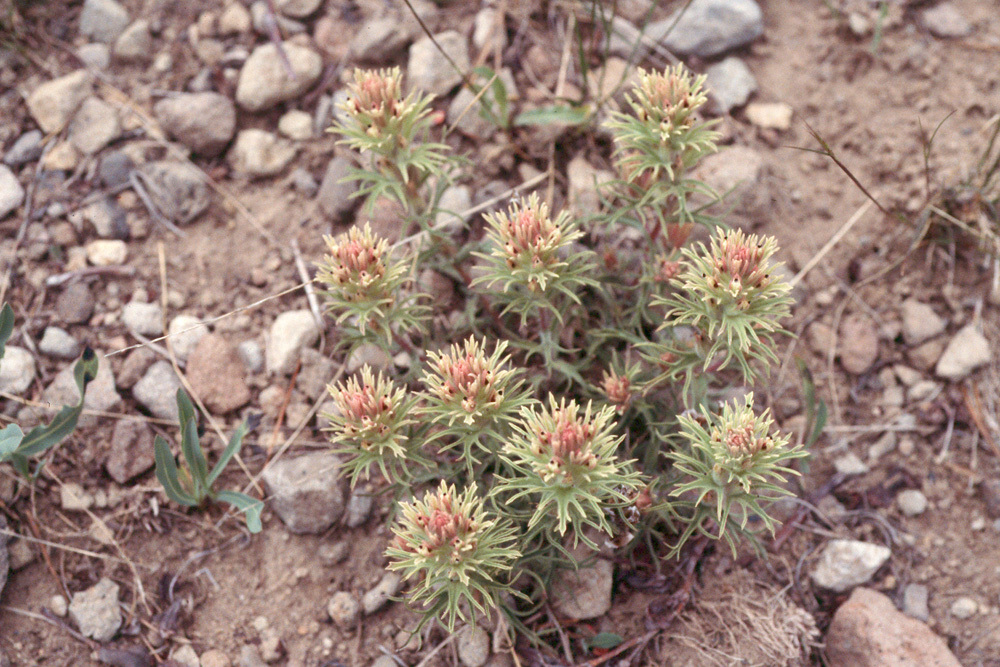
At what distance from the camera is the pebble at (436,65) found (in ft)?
14.6

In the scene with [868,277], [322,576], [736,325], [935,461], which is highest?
[736,325]

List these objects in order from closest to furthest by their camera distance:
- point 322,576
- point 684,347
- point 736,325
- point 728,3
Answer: point 736,325
point 684,347
point 322,576
point 728,3

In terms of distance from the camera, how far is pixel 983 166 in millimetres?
4246

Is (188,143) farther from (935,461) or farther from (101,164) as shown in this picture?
(935,461)

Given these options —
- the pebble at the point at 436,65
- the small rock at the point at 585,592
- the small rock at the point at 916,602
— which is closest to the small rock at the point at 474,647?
the small rock at the point at 585,592

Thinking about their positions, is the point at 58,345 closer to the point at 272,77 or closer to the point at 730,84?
the point at 272,77

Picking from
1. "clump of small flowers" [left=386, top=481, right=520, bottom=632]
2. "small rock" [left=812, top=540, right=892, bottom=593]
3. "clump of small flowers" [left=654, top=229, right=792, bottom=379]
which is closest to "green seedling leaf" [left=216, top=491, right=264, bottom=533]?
"clump of small flowers" [left=386, top=481, right=520, bottom=632]

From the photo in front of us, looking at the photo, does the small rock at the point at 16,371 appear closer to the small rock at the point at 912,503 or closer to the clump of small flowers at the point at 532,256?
the clump of small flowers at the point at 532,256

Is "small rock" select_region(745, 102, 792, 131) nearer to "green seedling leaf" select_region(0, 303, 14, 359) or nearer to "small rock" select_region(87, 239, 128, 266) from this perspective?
"small rock" select_region(87, 239, 128, 266)

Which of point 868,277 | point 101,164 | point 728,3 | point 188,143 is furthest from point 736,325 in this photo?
point 101,164

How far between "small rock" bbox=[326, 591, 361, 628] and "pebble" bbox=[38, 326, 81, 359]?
1.73 m

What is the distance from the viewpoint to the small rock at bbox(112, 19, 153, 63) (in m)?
4.57

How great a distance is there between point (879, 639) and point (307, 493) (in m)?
2.47

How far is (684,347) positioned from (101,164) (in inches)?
125
